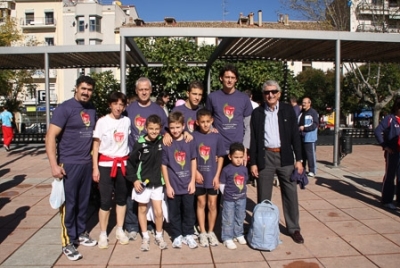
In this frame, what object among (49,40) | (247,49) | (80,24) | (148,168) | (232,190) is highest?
(80,24)

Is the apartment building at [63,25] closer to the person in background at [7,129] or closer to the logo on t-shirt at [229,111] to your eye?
the person in background at [7,129]

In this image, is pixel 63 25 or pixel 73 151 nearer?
pixel 73 151

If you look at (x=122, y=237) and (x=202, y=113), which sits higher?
(x=202, y=113)

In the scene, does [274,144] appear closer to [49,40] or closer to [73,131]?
[73,131]

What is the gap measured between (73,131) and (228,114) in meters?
1.70

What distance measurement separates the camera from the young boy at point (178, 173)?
4.02 m

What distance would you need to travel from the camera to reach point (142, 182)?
4.05 m

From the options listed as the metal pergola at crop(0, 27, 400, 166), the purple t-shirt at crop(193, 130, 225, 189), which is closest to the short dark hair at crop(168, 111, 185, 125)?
the purple t-shirt at crop(193, 130, 225, 189)

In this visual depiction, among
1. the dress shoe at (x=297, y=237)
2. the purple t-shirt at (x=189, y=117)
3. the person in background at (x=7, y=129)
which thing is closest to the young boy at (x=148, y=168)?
the purple t-shirt at (x=189, y=117)

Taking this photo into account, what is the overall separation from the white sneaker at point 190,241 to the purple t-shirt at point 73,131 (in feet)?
4.53

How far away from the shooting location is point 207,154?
4.12 meters

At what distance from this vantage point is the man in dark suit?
4273 millimetres

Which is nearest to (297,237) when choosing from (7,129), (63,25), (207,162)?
(207,162)

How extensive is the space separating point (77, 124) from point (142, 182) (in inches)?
35.7
